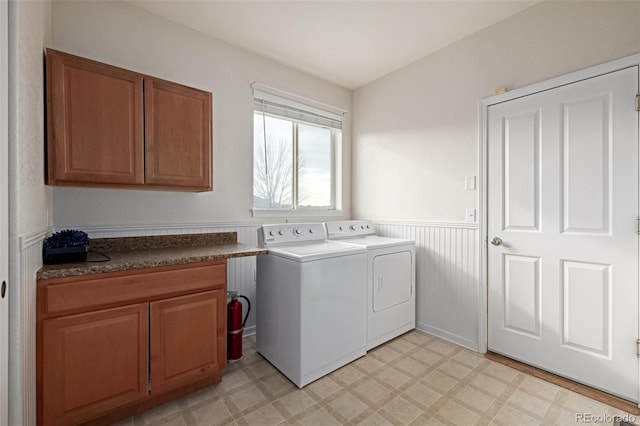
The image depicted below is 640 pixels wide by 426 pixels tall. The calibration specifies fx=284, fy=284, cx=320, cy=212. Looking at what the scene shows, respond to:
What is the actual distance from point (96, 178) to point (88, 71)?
24.2 inches

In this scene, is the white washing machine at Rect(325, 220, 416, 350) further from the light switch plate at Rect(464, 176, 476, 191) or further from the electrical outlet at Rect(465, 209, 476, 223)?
the light switch plate at Rect(464, 176, 476, 191)

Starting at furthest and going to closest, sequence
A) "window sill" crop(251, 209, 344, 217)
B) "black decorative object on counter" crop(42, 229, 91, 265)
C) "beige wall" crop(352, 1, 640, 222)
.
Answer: "window sill" crop(251, 209, 344, 217) → "beige wall" crop(352, 1, 640, 222) → "black decorative object on counter" crop(42, 229, 91, 265)

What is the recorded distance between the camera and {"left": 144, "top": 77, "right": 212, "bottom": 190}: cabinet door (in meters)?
1.86

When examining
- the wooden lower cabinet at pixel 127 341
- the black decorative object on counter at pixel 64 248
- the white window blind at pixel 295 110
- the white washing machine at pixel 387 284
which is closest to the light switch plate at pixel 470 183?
the white washing machine at pixel 387 284

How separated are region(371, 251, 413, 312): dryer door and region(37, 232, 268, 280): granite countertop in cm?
100

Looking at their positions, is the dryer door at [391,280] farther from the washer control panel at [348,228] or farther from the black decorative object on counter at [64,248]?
the black decorative object on counter at [64,248]

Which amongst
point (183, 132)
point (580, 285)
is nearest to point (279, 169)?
point (183, 132)

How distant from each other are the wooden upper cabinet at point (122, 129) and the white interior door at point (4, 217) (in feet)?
1.96

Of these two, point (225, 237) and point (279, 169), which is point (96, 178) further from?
point (279, 169)

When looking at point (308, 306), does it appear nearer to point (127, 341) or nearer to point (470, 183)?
point (127, 341)

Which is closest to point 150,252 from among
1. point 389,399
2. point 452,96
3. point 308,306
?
point 308,306

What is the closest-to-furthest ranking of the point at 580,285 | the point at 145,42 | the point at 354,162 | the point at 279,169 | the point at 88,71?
1. the point at 88,71
2. the point at 580,285
3. the point at 145,42
4. the point at 279,169
5. the point at 354,162

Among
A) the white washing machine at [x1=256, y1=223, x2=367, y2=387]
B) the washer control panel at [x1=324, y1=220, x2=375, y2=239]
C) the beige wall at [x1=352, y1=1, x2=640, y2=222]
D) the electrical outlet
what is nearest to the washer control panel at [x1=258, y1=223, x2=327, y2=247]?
the white washing machine at [x1=256, y1=223, x2=367, y2=387]

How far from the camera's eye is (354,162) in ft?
11.5
